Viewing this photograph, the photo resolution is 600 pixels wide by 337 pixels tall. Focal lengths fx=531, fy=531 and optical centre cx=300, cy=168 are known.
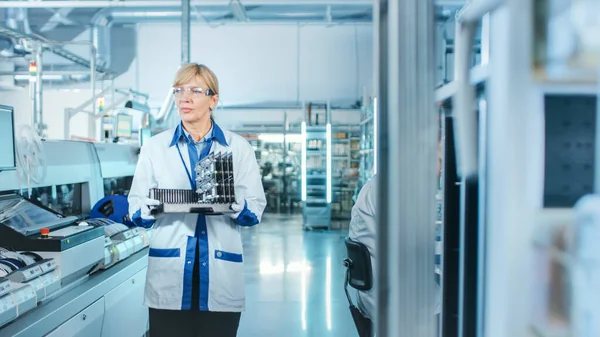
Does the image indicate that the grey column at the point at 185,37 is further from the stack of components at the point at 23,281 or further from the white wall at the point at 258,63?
the white wall at the point at 258,63

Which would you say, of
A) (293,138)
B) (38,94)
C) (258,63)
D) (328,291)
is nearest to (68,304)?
(38,94)

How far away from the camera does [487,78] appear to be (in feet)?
2.78

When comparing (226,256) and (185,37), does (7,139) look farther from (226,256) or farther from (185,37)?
(185,37)

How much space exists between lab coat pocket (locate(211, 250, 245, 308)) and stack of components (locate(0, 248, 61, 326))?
724 millimetres

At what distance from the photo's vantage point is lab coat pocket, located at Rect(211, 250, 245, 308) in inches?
76.2

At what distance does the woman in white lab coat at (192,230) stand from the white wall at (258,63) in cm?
804

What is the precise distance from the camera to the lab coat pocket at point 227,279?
1.94m

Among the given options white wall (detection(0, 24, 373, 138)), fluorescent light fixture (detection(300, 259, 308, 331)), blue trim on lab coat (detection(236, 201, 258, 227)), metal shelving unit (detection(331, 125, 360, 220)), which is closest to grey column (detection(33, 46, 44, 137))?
fluorescent light fixture (detection(300, 259, 308, 331))

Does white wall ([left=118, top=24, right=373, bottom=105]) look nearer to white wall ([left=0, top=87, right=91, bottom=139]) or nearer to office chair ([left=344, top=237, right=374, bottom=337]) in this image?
white wall ([left=0, top=87, right=91, bottom=139])

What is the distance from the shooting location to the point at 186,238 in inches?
76.6

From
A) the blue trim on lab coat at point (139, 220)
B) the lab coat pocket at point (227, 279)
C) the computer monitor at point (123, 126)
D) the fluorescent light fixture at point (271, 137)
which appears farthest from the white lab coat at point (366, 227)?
the fluorescent light fixture at point (271, 137)

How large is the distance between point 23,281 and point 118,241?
952 millimetres

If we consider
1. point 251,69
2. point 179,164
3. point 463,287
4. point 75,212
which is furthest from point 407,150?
point 251,69

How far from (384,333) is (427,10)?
21.7 inches
